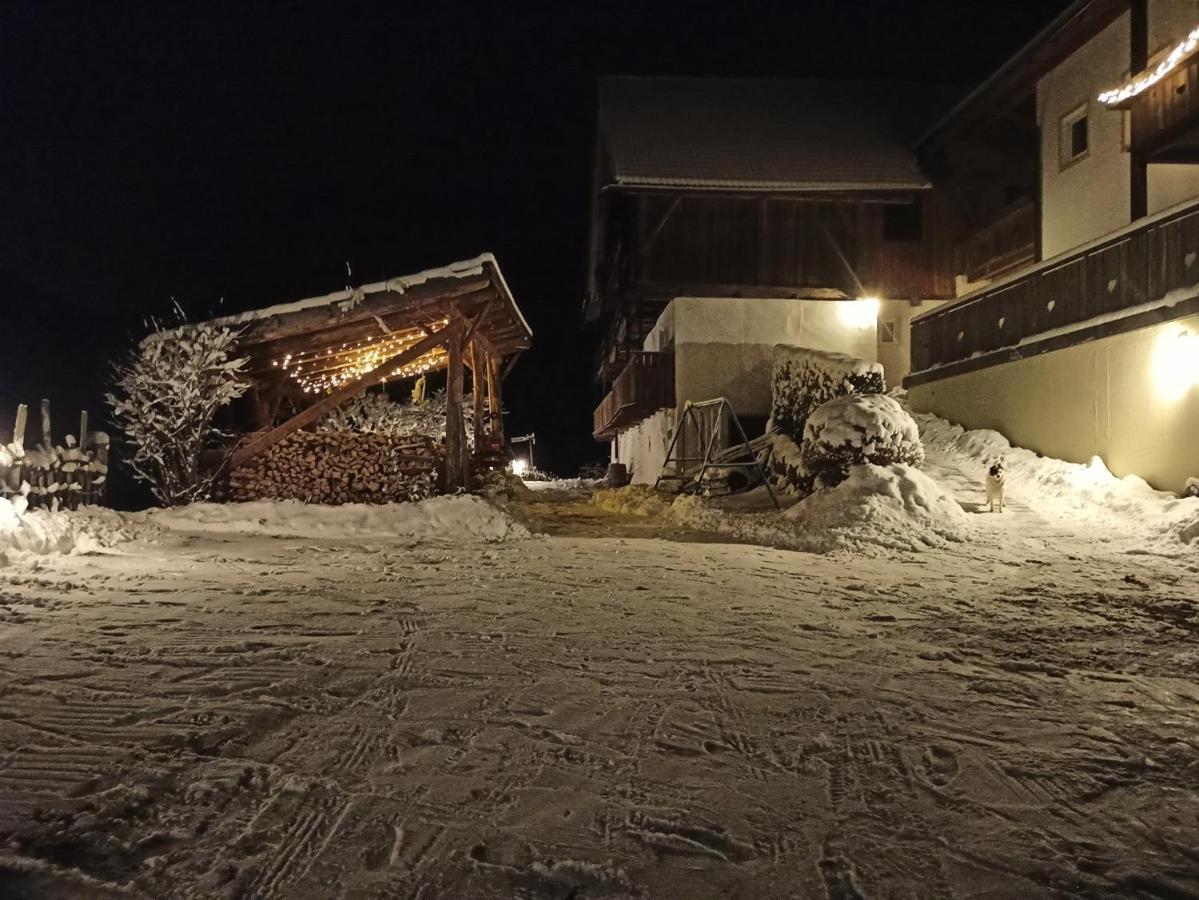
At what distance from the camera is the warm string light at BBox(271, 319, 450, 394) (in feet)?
46.5

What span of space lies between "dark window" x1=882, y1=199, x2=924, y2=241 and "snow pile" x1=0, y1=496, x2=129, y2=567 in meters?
19.3

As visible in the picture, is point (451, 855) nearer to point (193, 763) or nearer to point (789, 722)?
point (193, 763)

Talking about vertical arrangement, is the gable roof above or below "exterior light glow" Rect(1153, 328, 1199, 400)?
above

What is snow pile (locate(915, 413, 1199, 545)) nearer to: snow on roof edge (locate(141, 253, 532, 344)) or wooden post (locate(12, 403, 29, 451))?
snow on roof edge (locate(141, 253, 532, 344))

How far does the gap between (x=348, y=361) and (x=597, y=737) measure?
1412cm

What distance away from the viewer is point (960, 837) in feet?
8.17

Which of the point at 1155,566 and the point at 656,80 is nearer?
the point at 1155,566

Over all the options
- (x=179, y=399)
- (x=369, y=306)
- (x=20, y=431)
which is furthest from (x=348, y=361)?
(x=20, y=431)

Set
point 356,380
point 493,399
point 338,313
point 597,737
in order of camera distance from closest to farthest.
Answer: point 597,737 < point 338,313 < point 356,380 < point 493,399

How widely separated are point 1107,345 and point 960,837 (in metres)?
10.8

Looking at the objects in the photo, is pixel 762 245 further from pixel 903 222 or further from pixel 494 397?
pixel 494 397

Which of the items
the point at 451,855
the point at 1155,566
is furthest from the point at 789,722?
the point at 1155,566

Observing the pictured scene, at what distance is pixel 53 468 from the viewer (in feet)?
31.8

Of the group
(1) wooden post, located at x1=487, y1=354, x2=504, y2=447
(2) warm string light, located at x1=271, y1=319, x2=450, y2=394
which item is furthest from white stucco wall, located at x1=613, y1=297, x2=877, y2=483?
(2) warm string light, located at x1=271, y1=319, x2=450, y2=394
